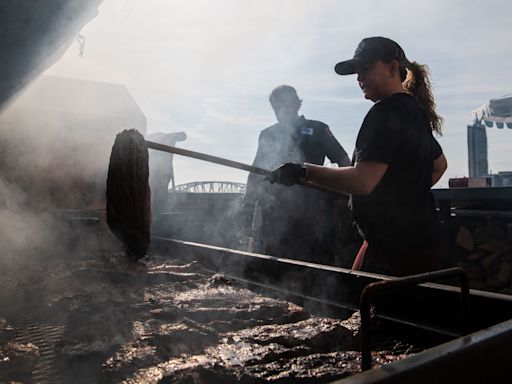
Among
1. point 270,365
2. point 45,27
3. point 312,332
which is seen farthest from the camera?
point 45,27

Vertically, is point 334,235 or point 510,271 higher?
point 334,235

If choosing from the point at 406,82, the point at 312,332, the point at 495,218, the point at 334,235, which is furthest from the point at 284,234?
the point at 312,332

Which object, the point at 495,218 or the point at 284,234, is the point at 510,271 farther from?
the point at 284,234

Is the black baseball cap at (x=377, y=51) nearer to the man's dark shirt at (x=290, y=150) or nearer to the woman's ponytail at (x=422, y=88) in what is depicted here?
the woman's ponytail at (x=422, y=88)

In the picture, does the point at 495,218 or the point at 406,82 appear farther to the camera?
the point at 495,218

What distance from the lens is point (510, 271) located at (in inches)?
174

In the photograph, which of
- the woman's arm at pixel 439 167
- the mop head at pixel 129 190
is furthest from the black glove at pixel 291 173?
the mop head at pixel 129 190

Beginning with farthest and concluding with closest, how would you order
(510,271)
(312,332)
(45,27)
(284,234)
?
1. (284,234)
2. (510,271)
3. (45,27)
4. (312,332)

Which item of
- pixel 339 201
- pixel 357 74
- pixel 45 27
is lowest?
pixel 339 201

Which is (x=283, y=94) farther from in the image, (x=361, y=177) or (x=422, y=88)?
(x=361, y=177)

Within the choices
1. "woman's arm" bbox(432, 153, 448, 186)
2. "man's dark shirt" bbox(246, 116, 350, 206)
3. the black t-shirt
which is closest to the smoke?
→ "man's dark shirt" bbox(246, 116, 350, 206)

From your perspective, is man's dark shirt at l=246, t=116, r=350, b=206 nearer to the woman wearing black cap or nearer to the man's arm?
the man's arm

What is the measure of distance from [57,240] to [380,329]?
4672mm

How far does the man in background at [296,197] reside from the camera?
5062 millimetres
